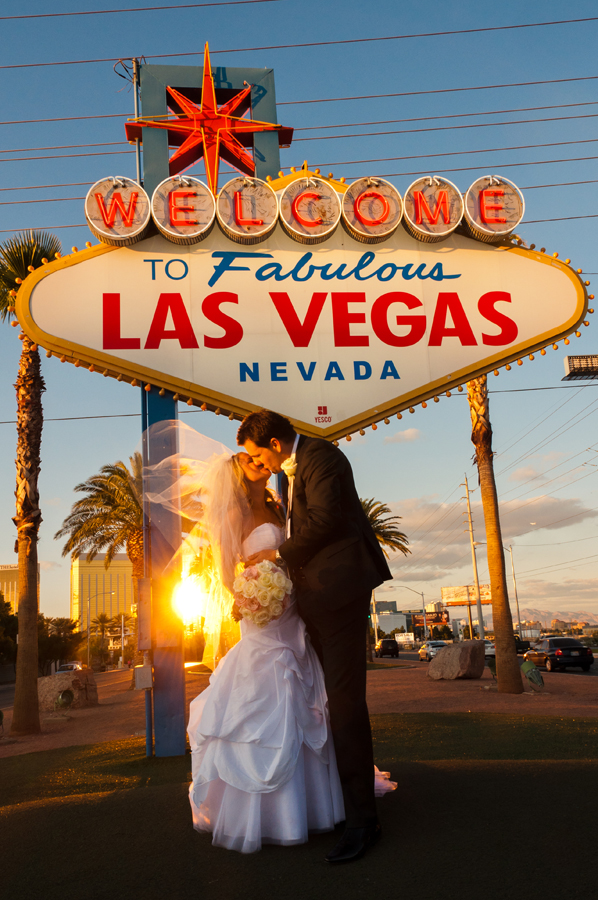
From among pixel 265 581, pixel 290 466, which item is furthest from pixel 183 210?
pixel 265 581

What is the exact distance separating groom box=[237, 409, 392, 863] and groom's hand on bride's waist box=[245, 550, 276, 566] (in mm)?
192

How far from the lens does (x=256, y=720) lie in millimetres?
3643

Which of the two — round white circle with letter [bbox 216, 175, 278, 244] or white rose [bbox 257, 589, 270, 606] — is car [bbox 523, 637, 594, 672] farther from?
white rose [bbox 257, 589, 270, 606]

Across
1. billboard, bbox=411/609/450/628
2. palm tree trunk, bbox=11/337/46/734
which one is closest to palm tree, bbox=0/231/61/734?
palm tree trunk, bbox=11/337/46/734

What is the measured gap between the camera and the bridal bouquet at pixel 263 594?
12.5 ft

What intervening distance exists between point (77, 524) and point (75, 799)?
24102 mm

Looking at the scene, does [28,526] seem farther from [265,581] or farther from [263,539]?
[265,581]

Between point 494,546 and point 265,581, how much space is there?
13952mm

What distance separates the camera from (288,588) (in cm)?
385

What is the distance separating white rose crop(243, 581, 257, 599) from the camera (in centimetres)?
381

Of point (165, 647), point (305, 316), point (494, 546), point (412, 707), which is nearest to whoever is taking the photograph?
point (165, 647)

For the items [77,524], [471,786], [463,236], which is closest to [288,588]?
[471,786]

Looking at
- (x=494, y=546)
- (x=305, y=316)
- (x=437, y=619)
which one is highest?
(x=305, y=316)

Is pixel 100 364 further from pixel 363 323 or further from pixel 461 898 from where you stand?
pixel 461 898
